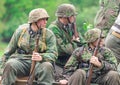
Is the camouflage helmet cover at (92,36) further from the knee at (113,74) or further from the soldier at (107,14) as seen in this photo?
the soldier at (107,14)

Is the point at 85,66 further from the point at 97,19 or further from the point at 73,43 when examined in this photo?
the point at 97,19

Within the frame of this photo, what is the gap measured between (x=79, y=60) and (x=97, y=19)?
2.67 metres

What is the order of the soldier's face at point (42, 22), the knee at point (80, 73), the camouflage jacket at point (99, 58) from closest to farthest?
the knee at point (80, 73) → the camouflage jacket at point (99, 58) → the soldier's face at point (42, 22)

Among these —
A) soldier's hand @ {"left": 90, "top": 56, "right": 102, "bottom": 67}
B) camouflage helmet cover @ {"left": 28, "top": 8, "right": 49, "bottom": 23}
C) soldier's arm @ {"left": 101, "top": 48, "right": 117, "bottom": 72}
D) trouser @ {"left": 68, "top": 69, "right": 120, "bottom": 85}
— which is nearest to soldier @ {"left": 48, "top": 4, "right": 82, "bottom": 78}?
camouflage helmet cover @ {"left": 28, "top": 8, "right": 49, "bottom": 23}

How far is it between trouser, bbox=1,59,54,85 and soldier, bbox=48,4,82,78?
98 centimetres

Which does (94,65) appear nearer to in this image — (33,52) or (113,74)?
(113,74)

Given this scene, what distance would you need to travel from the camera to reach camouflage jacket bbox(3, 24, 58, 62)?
10872 millimetres

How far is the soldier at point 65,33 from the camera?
11711mm

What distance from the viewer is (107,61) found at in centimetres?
1055

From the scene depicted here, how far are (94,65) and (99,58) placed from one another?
204 millimetres

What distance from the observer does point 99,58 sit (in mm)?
10508

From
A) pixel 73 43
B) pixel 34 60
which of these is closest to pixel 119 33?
pixel 73 43

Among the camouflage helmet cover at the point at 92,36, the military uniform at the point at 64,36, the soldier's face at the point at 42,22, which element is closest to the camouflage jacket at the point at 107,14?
the military uniform at the point at 64,36

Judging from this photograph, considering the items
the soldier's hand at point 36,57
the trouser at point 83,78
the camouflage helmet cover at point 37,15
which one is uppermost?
the camouflage helmet cover at point 37,15
